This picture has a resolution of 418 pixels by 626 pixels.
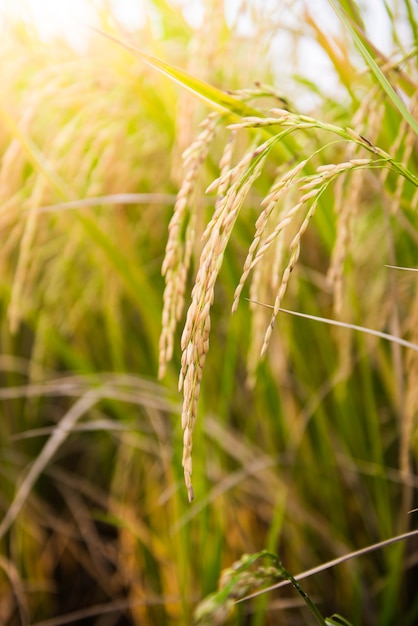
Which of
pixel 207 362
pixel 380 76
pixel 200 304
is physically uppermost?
pixel 380 76

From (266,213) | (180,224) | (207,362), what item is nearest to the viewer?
(266,213)

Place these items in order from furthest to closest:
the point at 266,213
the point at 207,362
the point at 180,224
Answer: the point at 207,362 → the point at 180,224 → the point at 266,213

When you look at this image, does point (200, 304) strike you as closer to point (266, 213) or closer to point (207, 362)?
point (266, 213)

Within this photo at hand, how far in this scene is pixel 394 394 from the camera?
123 cm

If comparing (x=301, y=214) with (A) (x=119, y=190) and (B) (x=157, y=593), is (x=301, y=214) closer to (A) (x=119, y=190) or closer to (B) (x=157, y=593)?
(A) (x=119, y=190)

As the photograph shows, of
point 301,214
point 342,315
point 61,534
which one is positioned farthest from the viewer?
point 61,534

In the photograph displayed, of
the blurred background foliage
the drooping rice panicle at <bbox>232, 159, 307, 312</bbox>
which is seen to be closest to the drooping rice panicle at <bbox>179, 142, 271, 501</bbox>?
the drooping rice panicle at <bbox>232, 159, 307, 312</bbox>

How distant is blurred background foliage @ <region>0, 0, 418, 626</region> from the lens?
3.23 feet

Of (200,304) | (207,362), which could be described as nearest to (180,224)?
(200,304)

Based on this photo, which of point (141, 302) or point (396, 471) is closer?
point (141, 302)

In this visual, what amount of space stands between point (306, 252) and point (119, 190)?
419mm

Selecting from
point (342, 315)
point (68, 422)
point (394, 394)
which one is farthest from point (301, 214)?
point (68, 422)

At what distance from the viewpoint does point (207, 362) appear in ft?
4.30

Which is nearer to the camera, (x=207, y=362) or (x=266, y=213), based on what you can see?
(x=266, y=213)
